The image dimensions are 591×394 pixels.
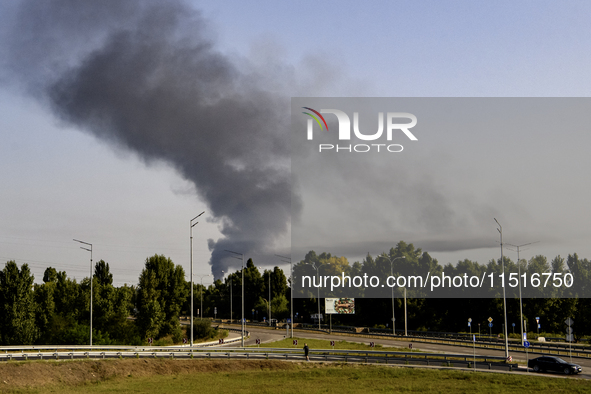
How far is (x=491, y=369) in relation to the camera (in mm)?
46906

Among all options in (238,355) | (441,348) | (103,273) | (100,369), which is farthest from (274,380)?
(103,273)

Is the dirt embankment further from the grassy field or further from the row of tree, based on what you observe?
the row of tree

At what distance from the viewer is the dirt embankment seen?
40875 millimetres

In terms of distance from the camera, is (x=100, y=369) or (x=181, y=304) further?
(x=181, y=304)

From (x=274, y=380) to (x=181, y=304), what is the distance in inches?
2005

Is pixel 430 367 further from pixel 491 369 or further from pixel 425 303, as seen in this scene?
pixel 425 303

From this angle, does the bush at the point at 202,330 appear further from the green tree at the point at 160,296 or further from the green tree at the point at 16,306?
the green tree at the point at 16,306

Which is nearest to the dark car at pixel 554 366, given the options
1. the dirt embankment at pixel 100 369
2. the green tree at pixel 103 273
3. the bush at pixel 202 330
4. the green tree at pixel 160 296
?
the dirt embankment at pixel 100 369

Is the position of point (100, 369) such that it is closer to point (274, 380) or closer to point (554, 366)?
point (274, 380)

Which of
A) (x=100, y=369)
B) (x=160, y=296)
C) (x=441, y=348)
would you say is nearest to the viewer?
(x=100, y=369)

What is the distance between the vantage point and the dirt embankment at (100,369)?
4088 cm

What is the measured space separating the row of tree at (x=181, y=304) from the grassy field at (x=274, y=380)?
28.3m

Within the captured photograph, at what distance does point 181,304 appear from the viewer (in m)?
92.1

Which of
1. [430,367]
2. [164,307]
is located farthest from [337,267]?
[430,367]
